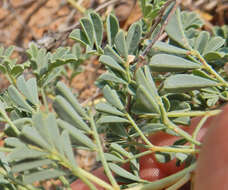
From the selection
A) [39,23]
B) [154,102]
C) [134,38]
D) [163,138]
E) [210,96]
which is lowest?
[163,138]

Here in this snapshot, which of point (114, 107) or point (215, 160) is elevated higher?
point (114, 107)

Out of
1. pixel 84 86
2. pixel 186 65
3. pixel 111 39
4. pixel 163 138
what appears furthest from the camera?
pixel 84 86

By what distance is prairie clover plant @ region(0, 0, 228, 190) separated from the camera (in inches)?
24.2

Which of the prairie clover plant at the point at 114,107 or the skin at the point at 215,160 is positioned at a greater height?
the prairie clover plant at the point at 114,107

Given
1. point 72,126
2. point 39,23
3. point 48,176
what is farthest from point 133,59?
point 39,23

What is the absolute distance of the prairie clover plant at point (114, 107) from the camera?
614 mm

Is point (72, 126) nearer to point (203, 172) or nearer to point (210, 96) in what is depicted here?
point (203, 172)

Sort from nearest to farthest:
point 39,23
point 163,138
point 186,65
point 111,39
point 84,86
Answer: point 186,65, point 111,39, point 163,138, point 84,86, point 39,23

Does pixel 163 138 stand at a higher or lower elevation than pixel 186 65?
lower

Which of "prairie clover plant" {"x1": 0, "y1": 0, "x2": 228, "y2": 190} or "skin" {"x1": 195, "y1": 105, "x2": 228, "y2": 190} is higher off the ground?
"prairie clover plant" {"x1": 0, "y1": 0, "x2": 228, "y2": 190}

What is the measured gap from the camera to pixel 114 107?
0.79 m

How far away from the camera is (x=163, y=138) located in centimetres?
122

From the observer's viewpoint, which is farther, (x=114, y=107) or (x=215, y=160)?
(x=114, y=107)

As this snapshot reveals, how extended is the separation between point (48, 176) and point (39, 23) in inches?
88.0
